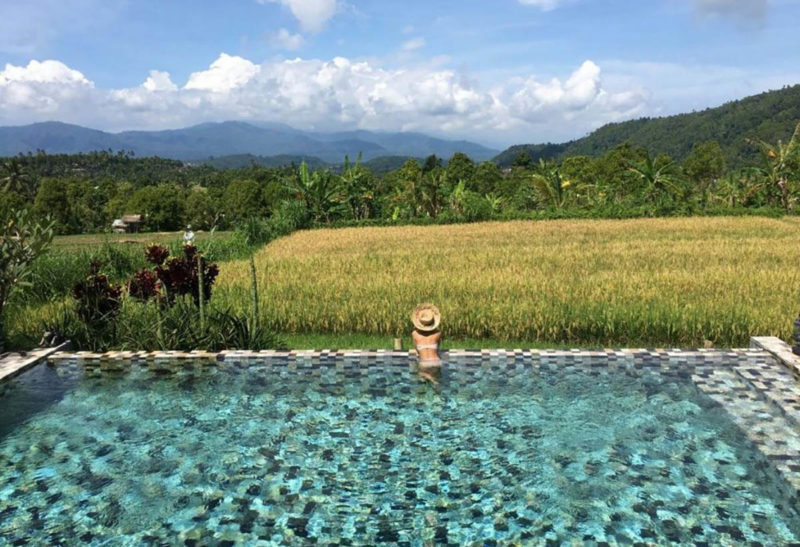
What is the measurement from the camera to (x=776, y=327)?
841cm

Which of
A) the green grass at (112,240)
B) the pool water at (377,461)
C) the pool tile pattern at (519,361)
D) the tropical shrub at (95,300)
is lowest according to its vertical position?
the green grass at (112,240)

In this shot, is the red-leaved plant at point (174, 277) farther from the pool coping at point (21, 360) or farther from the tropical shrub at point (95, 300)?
the pool coping at point (21, 360)

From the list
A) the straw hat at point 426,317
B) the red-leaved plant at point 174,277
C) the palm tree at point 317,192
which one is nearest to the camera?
the straw hat at point 426,317

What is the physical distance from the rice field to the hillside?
244 feet

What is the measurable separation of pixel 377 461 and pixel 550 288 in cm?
648

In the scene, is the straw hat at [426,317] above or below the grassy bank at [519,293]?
above

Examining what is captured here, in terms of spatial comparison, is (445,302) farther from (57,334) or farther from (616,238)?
(616,238)

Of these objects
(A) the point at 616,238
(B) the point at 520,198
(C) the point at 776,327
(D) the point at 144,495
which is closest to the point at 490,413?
(D) the point at 144,495

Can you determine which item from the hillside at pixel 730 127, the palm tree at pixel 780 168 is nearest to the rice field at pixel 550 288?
the palm tree at pixel 780 168

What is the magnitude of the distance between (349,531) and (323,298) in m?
6.70

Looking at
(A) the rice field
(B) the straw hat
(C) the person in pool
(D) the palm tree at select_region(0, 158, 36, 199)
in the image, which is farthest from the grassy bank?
(D) the palm tree at select_region(0, 158, 36, 199)

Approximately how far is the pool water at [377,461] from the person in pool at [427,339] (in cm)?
21

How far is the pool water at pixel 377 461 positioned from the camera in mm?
4238

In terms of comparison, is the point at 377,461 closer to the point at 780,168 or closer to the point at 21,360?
the point at 21,360
